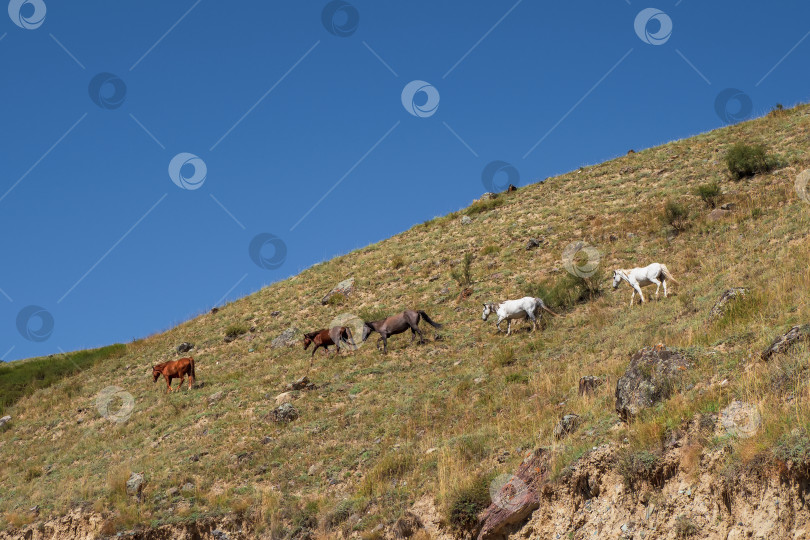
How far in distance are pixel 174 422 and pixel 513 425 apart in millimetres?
13970

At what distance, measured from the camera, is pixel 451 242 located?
4141 centimetres

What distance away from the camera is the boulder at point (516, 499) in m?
12.3

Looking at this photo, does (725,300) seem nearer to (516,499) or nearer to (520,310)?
(516,499)

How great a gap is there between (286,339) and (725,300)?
68.7ft

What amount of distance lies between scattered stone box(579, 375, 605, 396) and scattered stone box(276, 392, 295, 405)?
36.2ft

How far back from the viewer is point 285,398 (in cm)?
2383

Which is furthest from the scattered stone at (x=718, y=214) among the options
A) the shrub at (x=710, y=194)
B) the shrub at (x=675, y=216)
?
the shrub at (x=710, y=194)

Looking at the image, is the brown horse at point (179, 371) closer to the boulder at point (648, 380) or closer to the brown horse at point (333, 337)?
the brown horse at point (333, 337)

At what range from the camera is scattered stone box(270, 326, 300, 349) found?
32406mm

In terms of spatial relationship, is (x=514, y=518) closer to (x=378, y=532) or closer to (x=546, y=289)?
(x=378, y=532)

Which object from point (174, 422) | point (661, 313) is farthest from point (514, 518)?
point (174, 422)

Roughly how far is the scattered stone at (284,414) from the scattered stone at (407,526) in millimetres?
8750

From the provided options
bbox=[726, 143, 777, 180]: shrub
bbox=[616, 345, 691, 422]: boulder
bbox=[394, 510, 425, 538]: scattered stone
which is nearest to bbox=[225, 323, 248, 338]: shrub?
bbox=[394, 510, 425, 538]: scattered stone

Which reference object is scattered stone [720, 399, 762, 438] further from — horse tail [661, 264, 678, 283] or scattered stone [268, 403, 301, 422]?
scattered stone [268, 403, 301, 422]
